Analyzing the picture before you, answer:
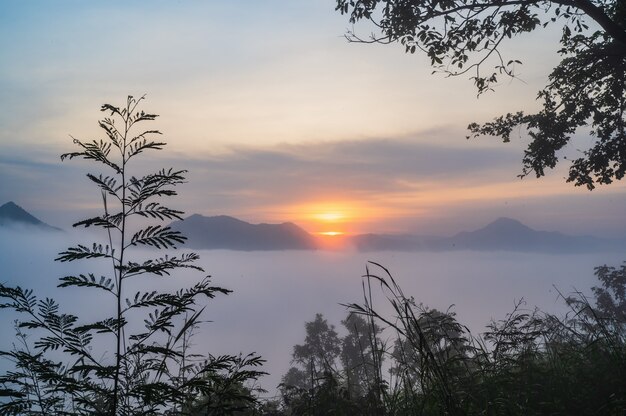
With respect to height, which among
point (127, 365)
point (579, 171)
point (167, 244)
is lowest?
point (127, 365)

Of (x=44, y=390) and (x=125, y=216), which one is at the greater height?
(x=125, y=216)

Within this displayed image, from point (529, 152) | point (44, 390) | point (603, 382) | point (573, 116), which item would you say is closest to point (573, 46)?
point (573, 116)

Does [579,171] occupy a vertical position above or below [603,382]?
above

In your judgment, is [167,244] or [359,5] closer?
[167,244]

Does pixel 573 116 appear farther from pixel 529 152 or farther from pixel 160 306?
pixel 160 306

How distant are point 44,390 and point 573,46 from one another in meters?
12.0

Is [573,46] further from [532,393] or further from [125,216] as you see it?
[125,216]

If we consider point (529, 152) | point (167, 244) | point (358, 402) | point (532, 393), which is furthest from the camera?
point (529, 152)

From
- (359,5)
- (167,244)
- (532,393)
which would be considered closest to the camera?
(167,244)

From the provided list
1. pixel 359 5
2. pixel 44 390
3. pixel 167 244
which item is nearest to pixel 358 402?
pixel 167 244

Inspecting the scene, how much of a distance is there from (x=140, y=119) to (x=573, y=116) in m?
11.1

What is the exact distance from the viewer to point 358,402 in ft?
11.9

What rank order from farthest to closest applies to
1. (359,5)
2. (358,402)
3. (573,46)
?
(573,46) → (359,5) → (358,402)

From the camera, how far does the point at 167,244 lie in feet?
8.69
